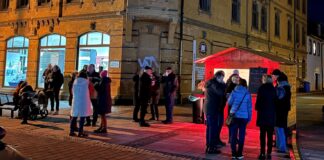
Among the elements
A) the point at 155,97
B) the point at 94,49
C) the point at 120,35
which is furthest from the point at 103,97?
the point at 94,49

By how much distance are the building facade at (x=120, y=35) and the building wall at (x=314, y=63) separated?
612 inches

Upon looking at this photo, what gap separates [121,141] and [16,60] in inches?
649

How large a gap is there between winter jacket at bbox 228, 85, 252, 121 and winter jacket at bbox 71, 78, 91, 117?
398 centimetres

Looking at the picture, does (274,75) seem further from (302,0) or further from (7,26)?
(302,0)

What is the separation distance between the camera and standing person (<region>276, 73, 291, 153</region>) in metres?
7.77

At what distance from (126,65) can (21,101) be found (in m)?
6.72

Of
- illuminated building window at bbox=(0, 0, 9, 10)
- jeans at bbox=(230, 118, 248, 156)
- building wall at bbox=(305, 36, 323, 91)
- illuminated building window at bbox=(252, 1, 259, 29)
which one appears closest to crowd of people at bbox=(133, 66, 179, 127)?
jeans at bbox=(230, 118, 248, 156)

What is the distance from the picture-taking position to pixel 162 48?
1750 cm

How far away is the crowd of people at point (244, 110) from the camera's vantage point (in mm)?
7145

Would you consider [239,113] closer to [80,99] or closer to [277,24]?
[80,99]

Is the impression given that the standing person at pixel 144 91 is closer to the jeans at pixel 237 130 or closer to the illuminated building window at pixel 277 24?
the jeans at pixel 237 130

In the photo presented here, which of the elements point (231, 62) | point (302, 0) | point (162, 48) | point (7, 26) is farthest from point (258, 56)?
point (302, 0)

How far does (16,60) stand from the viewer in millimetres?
22453

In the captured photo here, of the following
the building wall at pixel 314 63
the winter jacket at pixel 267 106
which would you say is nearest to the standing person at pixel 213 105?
the winter jacket at pixel 267 106
